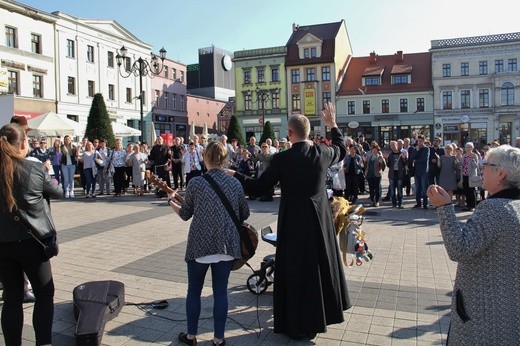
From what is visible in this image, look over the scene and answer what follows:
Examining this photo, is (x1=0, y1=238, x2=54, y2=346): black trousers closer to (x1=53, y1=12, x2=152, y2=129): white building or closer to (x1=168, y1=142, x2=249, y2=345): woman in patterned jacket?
(x1=168, y1=142, x2=249, y2=345): woman in patterned jacket

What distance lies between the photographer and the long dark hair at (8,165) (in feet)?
11.4

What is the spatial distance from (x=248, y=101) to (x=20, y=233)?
54.1 m

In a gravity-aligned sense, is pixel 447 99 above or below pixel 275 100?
below

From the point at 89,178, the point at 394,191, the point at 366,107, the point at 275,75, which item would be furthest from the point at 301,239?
the point at 275,75

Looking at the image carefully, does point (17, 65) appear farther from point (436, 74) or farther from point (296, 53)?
point (436, 74)

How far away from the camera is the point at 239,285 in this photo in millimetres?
5895

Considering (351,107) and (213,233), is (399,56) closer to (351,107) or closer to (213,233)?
(351,107)

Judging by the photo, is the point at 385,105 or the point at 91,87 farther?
the point at 385,105

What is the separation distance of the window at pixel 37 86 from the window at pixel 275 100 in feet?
87.3

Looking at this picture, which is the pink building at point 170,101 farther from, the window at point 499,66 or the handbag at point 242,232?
the handbag at point 242,232

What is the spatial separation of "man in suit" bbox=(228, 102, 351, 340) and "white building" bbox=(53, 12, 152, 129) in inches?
1365

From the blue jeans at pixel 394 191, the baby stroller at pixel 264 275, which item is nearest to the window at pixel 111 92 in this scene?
the blue jeans at pixel 394 191

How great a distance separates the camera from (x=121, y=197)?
50.8ft

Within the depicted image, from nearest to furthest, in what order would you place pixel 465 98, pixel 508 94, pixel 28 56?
pixel 28 56
pixel 508 94
pixel 465 98
